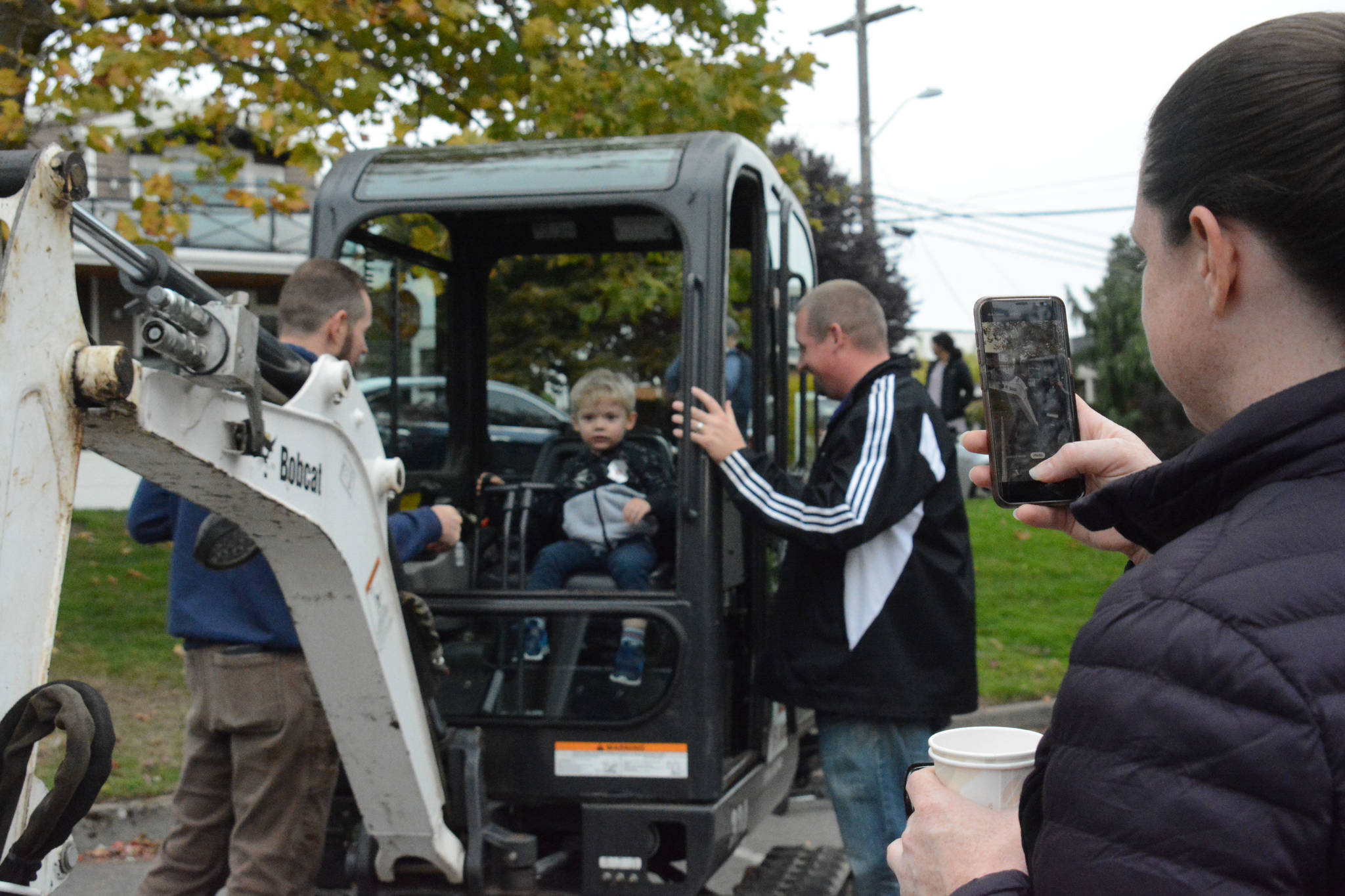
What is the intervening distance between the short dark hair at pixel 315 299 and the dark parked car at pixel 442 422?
1.08 meters

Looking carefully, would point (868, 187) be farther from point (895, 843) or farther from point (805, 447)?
point (895, 843)

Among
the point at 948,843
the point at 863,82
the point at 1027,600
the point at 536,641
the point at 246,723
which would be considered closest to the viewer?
the point at 948,843

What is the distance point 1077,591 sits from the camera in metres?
10.3

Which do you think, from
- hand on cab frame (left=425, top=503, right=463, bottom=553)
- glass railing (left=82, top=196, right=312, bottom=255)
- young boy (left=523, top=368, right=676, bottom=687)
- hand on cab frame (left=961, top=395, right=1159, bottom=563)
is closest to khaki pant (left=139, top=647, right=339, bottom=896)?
hand on cab frame (left=425, top=503, right=463, bottom=553)

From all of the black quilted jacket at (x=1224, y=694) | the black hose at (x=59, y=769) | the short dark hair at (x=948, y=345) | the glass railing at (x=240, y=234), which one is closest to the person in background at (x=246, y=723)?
the black hose at (x=59, y=769)

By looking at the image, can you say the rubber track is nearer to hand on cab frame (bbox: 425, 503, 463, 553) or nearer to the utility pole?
hand on cab frame (bbox: 425, 503, 463, 553)

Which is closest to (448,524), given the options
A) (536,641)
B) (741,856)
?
(536,641)

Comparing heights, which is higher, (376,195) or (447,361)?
(376,195)

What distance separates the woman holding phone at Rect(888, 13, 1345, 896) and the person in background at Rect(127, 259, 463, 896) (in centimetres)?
255

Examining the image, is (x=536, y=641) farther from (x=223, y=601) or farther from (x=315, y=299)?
(x=315, y=299)

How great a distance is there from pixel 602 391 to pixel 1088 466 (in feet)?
11.8

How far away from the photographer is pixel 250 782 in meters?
3.45

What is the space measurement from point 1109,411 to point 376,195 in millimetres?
20749

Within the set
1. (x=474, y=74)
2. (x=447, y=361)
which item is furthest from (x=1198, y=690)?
(x=474, y=74)
